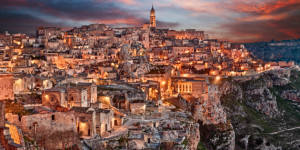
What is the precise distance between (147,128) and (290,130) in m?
42.7

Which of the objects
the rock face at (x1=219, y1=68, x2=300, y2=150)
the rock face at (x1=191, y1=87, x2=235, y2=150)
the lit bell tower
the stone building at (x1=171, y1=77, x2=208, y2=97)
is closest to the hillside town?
the stone building at (x1=171, y1=77, x2=208, y2=97)

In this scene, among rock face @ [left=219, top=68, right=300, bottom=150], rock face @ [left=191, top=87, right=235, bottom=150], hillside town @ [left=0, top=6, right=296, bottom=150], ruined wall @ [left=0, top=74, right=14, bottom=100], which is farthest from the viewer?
rock face @ [left=219, top=68, right=300, bottom=150]

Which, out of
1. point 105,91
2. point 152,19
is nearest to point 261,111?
point 105,91

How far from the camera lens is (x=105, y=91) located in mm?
41688

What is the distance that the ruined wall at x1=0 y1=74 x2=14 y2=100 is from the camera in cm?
2569

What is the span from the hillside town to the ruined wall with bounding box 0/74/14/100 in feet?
0.25

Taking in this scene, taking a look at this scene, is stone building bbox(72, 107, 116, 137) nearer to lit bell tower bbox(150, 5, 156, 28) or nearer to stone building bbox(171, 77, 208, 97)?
stone building bbox(171, 77, 208, 97)

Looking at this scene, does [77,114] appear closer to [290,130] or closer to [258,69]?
[290,130]

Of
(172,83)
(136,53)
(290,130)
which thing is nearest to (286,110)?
(290,130)

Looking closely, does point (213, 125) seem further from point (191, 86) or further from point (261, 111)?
point (261, 111)

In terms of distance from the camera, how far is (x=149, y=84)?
50.3 metres

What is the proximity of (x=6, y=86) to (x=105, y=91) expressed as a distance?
55.3 ft

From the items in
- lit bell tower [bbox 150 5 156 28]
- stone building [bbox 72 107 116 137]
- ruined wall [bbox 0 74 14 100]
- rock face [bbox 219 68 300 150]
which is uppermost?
lit bell tower [bbox 150 5 156 28]

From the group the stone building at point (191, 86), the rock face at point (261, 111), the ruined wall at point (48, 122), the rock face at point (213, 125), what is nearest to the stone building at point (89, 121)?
the ruined wall at point (48, 122)
